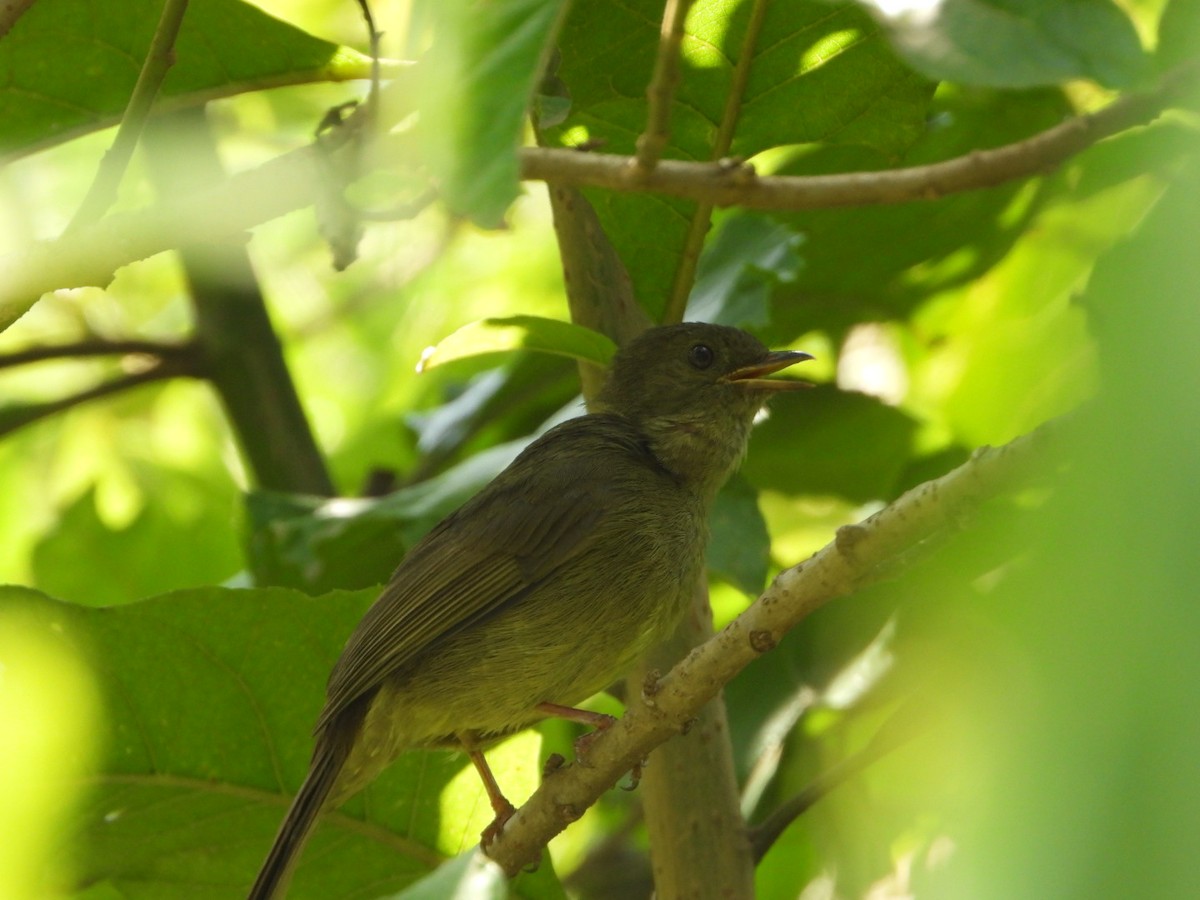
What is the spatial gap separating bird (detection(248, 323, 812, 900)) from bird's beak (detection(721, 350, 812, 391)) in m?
0.07

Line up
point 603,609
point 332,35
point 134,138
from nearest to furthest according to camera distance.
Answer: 1. point 134,138
2. point 603,609
3. point 332,35

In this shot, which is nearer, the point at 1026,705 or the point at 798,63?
the point at 1026,705

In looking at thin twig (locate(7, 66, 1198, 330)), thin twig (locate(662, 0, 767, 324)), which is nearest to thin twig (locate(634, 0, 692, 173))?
thin twig (locate(7, 66, 1198, 330))

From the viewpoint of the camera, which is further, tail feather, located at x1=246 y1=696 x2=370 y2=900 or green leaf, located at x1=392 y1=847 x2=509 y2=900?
tail feather, located at x1=246 y1=696 x2=370 y2=900

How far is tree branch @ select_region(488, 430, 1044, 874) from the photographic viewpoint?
192 centimetres

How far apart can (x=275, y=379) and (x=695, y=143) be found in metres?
→ 1.94

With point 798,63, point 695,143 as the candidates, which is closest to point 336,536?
point 695,143

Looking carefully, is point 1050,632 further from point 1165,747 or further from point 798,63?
point 798,63

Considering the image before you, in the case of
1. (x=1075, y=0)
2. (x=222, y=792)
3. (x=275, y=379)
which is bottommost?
(x=1075, y=0)

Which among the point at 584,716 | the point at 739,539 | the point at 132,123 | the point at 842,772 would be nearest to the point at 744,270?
the point at 739,539

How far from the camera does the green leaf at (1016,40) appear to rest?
1.48m

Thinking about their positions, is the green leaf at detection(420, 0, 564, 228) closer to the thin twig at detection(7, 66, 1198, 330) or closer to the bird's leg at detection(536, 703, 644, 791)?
the thin twig at detection(7, 66, 1198, 330)

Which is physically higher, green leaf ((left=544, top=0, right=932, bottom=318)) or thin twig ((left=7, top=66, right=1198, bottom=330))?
green leaf ((left=544, top=0, right=932, bottom=318))

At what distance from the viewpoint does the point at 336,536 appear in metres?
3.81
